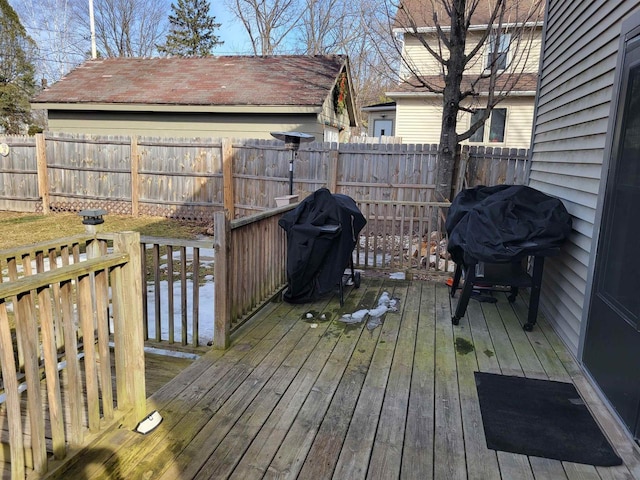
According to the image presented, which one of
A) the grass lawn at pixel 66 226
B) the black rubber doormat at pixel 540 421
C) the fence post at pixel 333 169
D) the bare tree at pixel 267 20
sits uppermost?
the bare tree at pixel 267 20

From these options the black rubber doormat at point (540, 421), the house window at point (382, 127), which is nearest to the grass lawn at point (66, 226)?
the black rubber doormat at point (540, 421)

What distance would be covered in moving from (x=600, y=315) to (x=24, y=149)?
10736 mm

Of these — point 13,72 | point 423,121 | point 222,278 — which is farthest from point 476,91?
point 13,72

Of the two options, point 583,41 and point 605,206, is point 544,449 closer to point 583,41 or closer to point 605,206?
point 605,206

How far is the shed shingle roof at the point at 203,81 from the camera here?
406 inches

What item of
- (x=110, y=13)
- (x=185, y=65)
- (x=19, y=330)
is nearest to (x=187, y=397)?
(x=19, y=330)

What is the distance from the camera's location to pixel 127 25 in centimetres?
2336

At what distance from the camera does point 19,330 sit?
4.98ft

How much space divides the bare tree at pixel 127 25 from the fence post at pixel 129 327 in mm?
24930

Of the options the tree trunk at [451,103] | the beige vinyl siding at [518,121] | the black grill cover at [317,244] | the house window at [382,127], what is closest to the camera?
the black grill cover at [317,244]

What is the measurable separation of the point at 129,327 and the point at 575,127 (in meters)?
3.42

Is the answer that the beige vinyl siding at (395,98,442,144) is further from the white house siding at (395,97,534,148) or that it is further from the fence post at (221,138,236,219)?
the fence post at (221,138,236,219)

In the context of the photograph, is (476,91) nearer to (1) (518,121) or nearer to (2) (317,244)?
(1) (518,121)

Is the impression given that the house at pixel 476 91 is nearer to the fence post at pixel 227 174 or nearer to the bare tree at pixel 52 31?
the fence post at pixel 227 174
